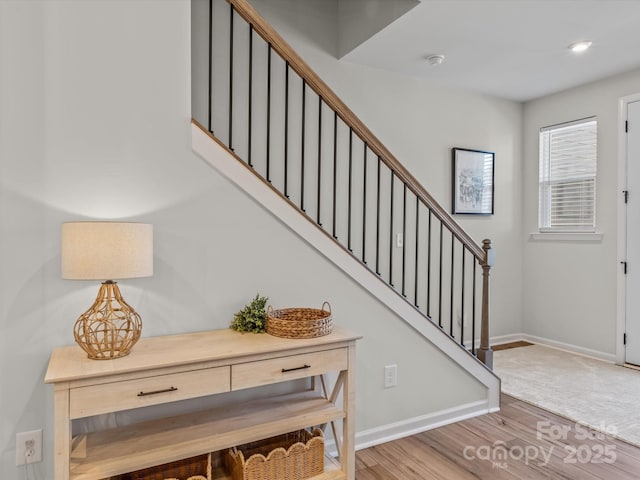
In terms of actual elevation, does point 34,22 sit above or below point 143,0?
below

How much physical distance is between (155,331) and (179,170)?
2.43ft

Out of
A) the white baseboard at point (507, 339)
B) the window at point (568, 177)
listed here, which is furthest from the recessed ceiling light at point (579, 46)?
the white baseboard at point (507, 339)

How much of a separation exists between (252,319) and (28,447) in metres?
1.01

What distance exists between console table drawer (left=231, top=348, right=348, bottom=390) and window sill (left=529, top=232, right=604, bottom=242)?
3.41m

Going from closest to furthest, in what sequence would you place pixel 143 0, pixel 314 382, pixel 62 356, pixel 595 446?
pixel 62 356, pixel 143 0, pixel 314 382, pixel 595 446

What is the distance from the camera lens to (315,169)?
3.35m

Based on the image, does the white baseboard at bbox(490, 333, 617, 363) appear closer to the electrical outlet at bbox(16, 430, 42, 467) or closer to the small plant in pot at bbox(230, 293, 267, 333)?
the small plant in pot at bbox(230, 293, 267, 333)

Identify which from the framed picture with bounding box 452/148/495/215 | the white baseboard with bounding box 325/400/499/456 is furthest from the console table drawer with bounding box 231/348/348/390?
the framed picture with bounding box 452/148/495/215

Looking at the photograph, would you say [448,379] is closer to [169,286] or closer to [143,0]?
[169,286]

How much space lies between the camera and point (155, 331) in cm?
188

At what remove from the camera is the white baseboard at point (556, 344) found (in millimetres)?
4004

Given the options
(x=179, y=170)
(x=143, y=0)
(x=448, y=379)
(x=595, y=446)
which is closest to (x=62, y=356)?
(x=179, y=170)

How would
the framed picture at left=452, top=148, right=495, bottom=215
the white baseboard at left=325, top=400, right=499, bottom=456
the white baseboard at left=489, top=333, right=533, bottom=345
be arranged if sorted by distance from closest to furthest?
1. the white baseboard at left=325, top=400, right=499, bottom=456
2. the framed picture at left=452, top=148, right=495, bottom=215
3. the white baseboard at left=489, top=333, right=533, bottom=345

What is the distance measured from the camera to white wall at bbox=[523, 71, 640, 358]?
3951mm
